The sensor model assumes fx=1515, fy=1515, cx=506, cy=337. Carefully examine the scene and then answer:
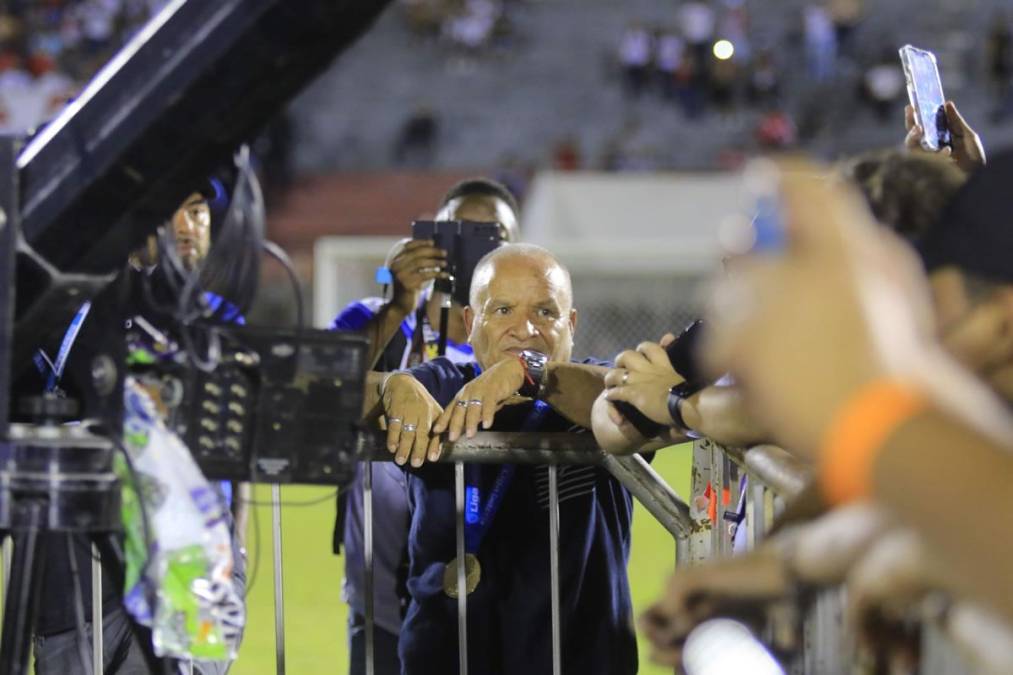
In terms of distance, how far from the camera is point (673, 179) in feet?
64.9

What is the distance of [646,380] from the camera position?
10.1 feet

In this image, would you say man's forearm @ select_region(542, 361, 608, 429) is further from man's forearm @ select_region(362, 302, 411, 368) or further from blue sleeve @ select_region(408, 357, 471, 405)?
man's forearm @ select_region(362, 302, 411, 368)

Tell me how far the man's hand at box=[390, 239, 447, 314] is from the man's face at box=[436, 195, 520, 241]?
0.35m

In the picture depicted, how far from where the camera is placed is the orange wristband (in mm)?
1161

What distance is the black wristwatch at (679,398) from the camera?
9.54ft

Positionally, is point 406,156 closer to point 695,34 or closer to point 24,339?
point 695,34

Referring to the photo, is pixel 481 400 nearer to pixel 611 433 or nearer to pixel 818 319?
pixel 611 433

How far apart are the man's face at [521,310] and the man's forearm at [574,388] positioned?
1.03ft

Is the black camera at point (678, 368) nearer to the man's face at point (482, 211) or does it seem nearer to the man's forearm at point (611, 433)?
the man's forearm at point (611, 433)

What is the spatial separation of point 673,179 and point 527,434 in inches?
655

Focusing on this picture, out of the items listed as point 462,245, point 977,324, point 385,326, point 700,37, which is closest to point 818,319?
point 977,324

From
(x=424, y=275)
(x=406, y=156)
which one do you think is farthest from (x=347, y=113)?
(x=424, y=275)

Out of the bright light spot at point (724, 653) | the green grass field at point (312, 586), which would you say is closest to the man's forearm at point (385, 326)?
the green grass field at point (312, 586)

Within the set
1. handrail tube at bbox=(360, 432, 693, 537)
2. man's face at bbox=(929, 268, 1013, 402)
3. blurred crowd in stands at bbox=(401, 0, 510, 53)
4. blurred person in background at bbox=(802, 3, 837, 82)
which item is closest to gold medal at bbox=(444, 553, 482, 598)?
handrail tube at bbox=(360, 432, 693, 537)
